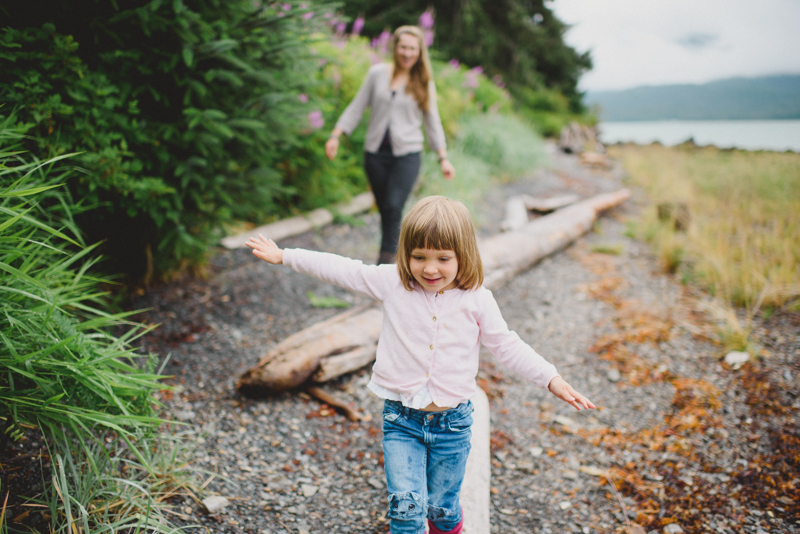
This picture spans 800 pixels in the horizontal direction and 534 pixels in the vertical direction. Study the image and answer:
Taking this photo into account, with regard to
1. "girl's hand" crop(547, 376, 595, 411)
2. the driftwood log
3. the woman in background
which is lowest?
the driftwood log

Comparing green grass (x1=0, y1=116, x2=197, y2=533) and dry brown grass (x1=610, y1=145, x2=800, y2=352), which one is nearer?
green grass (x1=0, y1=116, x2=197, y2=533)

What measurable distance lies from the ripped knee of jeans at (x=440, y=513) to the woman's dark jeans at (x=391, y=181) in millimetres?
2250

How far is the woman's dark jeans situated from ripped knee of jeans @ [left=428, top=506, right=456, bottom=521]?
2250mm

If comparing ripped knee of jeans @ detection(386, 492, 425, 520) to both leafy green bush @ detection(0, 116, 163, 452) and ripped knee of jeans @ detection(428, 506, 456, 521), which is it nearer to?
ripped knee of jeans @ detection(428, 506, 456, 521)

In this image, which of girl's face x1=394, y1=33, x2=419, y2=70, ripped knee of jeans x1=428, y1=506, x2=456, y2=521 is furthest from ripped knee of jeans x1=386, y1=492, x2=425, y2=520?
girl's face x1=394, y1=33, x2=419, y2=70

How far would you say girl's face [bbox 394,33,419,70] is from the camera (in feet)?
11.5

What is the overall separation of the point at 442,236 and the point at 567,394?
2.37 feet

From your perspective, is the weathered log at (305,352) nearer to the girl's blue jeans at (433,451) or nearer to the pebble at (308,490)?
the pebble at (308,490)

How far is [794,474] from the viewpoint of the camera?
7.58 ft

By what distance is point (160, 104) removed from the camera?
304 centimetres

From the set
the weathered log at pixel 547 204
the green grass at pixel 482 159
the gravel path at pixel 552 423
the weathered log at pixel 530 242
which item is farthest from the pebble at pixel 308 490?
the weathered log at pixel 547 204

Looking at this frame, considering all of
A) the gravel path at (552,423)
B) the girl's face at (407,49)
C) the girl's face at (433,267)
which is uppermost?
the girl's face at (407,49)

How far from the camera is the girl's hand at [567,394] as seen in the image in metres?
1.62

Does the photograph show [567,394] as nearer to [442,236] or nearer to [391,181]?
[442,236]
